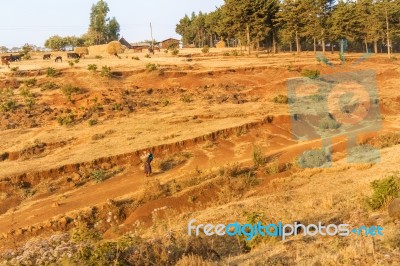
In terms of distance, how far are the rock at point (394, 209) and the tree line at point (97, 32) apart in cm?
6425

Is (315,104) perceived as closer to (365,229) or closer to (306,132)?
(306,132)

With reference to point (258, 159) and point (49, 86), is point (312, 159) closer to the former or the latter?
point (258, 159)

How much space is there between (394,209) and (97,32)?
68286 mm

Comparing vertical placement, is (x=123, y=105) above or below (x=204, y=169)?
above

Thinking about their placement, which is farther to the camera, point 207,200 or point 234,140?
point 234,140

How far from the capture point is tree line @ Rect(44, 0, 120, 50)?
65688 mm

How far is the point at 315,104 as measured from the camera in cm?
2388

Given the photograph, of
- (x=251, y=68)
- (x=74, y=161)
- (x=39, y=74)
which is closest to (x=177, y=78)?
(x=251, y=68)

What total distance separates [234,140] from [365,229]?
12540 mm

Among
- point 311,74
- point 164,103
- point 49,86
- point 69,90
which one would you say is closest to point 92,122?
point 164,103

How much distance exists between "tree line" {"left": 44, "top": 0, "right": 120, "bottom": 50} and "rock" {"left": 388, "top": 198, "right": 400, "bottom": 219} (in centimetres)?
6425

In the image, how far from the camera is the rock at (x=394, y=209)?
24.6 feet

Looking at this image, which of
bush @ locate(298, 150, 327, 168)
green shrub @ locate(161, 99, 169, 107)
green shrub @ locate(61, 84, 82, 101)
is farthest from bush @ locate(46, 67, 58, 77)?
bush @ locate(298, 150, 327, 168)

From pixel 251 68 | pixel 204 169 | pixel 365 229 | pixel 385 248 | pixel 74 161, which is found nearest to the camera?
pixel 385 248
